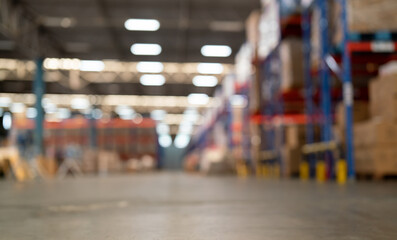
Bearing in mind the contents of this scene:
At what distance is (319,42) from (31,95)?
1050 inches

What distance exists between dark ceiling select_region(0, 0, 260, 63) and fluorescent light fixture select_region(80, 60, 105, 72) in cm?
98

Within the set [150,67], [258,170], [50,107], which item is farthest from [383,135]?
[50,107]

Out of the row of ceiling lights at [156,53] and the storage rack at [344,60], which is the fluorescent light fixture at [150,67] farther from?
the storage rack at [344,60]

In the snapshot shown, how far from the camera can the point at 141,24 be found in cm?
1670

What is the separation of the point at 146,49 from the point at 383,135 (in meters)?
15.0

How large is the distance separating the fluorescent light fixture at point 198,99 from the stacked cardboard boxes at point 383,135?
2333cm

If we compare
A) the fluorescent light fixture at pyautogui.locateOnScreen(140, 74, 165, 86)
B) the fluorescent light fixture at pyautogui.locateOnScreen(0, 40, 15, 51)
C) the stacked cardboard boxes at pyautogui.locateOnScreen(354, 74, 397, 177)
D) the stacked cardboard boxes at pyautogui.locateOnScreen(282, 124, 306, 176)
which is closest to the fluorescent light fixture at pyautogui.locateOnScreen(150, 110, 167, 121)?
the fluorescent light fixture at pyautogui.locateOnScreen(140, 74, 165, 86)

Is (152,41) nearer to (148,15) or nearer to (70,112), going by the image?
(148,15)

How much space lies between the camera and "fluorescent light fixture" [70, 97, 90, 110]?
32.2m

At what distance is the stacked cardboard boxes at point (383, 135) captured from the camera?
20.1ft

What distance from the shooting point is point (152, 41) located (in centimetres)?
1878

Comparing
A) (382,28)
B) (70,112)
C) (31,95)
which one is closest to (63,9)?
(382,28)

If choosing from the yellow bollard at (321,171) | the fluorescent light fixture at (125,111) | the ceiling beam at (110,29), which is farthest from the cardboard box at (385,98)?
the fluorescent light fixture at (125,111)

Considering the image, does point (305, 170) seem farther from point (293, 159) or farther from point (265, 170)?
point (265, 170)
